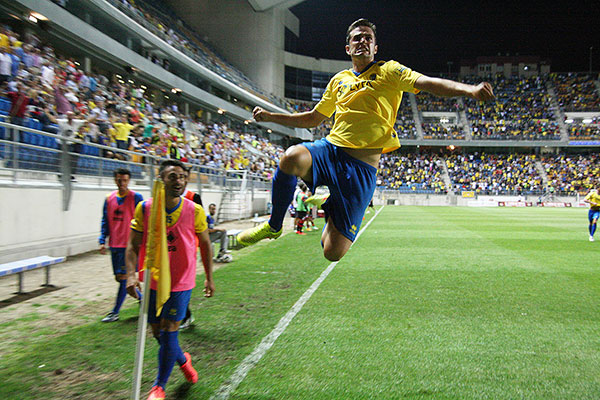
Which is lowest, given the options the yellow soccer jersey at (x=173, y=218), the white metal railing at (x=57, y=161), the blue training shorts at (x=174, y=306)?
the blue training shorts at (x=174, y=306)

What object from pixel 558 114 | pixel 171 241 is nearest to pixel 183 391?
pixel 171 241

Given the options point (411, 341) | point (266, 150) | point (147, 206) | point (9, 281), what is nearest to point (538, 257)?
point (411, 341)

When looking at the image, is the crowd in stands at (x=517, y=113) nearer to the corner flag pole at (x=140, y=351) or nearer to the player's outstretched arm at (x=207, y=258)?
the player's outstretched arm at (x=207, y=258)

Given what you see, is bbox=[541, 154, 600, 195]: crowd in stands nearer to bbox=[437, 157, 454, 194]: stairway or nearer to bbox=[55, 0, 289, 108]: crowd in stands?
bbox=[437, 157, 454, 194]: stairway

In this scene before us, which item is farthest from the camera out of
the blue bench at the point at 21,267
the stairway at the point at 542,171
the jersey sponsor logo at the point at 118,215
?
the stairway at the point at 542,171

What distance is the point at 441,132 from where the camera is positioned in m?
54.9

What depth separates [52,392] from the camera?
325 cm

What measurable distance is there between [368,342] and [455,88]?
282cm

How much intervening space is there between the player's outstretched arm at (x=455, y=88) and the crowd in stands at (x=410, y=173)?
4402 cm

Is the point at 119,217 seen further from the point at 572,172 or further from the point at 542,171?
the point at 572,172

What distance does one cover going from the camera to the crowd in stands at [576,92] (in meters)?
56.0

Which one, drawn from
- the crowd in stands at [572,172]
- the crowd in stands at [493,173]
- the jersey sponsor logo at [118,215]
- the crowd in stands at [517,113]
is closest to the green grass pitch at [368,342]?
the jersey sponsor logo at [118,215]

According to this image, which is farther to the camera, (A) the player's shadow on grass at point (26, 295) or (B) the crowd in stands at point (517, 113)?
(B) the crowd in stands at point (517, 113)

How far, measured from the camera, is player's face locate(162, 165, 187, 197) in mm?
3252
